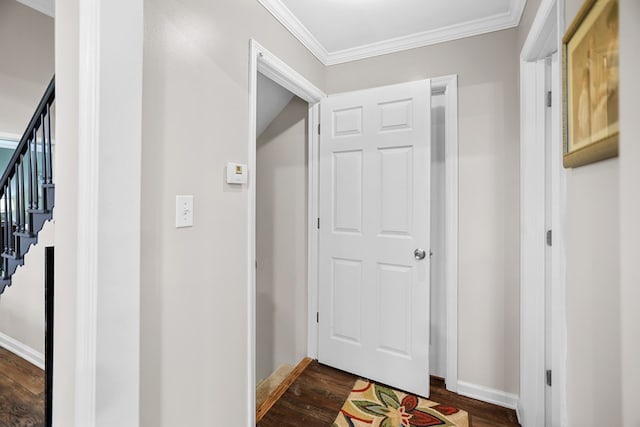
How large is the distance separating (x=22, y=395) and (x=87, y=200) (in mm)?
1132

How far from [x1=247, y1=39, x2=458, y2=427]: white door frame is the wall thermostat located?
0.17 ft

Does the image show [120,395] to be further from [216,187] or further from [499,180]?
[499,180]

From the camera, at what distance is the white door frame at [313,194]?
5.15 ft

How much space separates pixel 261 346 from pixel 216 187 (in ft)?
6.32

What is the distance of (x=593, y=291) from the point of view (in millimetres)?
819

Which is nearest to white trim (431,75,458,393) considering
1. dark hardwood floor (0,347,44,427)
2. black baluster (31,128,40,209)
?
dark hardwood floor (0,347,44,427)

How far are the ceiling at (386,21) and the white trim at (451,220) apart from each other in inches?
12.9

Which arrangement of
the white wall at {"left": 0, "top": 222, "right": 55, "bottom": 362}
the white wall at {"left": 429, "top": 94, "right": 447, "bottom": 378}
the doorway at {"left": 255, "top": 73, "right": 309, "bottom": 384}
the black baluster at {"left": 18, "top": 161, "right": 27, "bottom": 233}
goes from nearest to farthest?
1. the white wall at {"left": 0, "top": 222, "right": 55, "bottom": 362}
2. the black baluster at {"left": 18, "top": 161, "right": 27, "bottom": 233}
3. the white wall at {"left": 429, "top": 94, "right": 447, "bottom": 378}
4. the doorway at {"left": 255, "top": 73, "right": 309, "bottom": 384}

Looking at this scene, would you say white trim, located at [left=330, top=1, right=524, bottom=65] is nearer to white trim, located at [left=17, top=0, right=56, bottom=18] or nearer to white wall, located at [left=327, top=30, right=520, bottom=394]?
white wall, located at [left=327, top=30, right=520, bottom=394]

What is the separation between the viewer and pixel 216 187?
4.50 ft

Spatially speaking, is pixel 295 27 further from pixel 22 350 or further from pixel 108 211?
pixel 22 350

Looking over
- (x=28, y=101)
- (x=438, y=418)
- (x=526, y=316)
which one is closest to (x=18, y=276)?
(x=28, y=101)

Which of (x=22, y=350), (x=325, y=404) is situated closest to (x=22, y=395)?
(x=22, y=350)

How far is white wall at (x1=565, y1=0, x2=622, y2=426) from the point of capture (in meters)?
0.71
